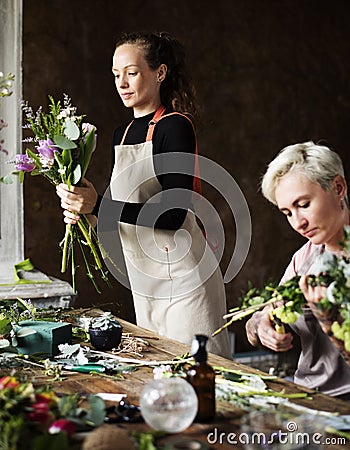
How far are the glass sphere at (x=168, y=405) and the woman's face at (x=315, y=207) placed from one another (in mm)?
805

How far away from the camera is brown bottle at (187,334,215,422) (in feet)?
6.13

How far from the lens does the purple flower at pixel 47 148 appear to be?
286 centimetres

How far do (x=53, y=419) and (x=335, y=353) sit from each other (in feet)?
3.40

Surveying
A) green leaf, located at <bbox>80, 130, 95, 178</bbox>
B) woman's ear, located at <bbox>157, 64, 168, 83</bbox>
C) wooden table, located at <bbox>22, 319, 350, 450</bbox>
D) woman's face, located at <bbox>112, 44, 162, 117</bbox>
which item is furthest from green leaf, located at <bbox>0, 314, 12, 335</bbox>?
woman's ear, located at <bbox>157, 64, 168, 83</bbox>

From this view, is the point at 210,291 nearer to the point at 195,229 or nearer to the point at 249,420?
the point at 195,229

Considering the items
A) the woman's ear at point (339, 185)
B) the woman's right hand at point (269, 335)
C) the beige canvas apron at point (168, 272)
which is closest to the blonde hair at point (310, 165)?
the woman's ear at point (339, 185)

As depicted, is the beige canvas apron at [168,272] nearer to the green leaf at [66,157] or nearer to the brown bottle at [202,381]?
the green leaf at [66,157]

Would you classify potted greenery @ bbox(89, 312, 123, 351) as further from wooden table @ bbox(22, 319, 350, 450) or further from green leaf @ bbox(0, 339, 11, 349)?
green leaf @ bbox(0, 339, 11, 349)

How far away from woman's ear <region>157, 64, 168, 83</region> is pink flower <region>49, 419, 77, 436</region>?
2.13 meters

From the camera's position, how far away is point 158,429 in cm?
176

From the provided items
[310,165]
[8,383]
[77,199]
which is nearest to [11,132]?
[77,199]

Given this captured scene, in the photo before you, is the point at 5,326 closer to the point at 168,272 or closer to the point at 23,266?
the point at 168,272

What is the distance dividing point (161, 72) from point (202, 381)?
193 cm

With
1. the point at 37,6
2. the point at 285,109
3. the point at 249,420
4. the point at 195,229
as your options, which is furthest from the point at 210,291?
the point at 285,109
